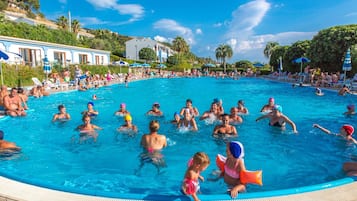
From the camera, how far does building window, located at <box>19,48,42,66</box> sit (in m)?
23.3

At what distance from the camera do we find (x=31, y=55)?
2447cm

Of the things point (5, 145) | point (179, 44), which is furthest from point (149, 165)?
point (179, 44)

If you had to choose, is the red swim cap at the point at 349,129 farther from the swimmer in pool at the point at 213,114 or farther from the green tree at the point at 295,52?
the green tree at the point at 295,52

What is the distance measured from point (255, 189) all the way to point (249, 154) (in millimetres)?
2008

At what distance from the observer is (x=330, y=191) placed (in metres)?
3.37

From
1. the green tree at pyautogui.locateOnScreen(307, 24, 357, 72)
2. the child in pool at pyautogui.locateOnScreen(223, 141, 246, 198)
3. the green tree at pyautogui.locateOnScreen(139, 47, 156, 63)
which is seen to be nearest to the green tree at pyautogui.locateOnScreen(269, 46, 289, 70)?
the green tree at pyautogui.locateOnScreen(307, 24, 357, 72)

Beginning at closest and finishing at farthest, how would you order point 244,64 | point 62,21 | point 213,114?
point 213,114 → point 62,21 → point 244,64

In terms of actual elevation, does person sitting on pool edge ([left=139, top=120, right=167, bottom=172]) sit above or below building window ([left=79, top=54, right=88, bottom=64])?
below

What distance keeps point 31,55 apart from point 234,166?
25572 mm

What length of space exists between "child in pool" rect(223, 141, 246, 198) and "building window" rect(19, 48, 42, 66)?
22926 mm

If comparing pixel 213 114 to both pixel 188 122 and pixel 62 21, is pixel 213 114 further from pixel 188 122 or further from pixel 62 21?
pixel 62 21

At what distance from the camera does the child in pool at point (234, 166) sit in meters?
3.57

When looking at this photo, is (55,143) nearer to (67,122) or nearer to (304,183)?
(67,122)

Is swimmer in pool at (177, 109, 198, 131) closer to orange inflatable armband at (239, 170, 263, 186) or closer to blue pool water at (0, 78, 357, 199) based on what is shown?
blue pool water at (0, 78, 357, 199)
